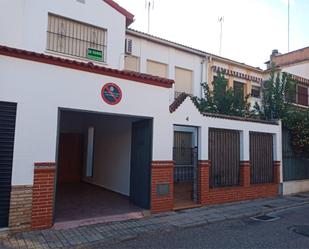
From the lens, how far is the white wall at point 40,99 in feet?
19.6

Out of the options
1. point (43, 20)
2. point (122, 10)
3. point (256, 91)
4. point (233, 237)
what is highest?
point (122, 10)

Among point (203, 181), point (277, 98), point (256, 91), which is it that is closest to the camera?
point (203, 181)

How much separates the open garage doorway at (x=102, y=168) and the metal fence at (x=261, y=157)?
4.68 meters

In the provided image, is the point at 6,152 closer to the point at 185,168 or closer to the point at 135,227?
the point at 135,227

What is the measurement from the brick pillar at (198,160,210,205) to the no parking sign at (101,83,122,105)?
353cm

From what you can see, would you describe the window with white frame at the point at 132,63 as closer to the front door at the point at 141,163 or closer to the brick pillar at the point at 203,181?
the front door at the point at 141,163

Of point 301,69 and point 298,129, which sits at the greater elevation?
point 301,69

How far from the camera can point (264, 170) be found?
36.5 feet

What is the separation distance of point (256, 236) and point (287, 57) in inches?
855

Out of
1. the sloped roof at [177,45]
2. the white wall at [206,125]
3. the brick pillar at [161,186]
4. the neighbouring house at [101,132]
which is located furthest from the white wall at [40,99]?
the sloped roof at [177,45]

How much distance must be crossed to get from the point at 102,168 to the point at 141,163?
4212mm

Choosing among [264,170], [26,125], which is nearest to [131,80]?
[26,125]

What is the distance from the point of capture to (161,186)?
26.3 feet

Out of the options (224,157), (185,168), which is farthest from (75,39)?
(224,157)
